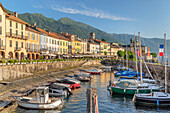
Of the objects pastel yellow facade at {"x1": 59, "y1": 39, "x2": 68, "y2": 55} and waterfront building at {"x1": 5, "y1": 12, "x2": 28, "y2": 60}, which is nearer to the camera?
waterfront building at {"x1": 5, "y1": 12, "x2": 28, "y2": 60}

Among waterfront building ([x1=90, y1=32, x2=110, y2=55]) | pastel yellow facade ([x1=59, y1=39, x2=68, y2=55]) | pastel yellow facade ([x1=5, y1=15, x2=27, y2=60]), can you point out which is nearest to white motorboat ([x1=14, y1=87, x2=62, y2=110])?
pastel yellow facade ([x1=5, y1=15, x2=27, y2=60])

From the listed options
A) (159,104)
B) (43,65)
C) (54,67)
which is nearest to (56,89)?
(159,104)

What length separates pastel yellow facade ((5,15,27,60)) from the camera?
53062mm

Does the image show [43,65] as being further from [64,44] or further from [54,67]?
[64,44]

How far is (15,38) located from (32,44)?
11296mm

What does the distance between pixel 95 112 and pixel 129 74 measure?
1993 inches

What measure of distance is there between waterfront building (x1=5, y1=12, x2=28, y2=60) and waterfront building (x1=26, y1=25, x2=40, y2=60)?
2.76 meters

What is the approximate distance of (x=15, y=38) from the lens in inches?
2227

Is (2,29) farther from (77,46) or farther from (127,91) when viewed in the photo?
(77,46)

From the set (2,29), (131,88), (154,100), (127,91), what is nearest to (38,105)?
(154,100)

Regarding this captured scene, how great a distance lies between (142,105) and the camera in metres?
27.7

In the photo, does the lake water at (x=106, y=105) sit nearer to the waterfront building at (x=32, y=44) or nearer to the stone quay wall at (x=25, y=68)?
the stone quay wall at (x=25, y=68)

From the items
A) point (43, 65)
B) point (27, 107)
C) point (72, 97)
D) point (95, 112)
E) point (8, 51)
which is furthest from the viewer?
point (43, 65)

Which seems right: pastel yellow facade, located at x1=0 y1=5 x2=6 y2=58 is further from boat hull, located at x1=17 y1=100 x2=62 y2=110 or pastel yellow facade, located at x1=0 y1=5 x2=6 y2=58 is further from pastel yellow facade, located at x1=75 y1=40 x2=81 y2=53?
pastel yellow facade, located at x1=75 y1=40 x2=81 y2=53
